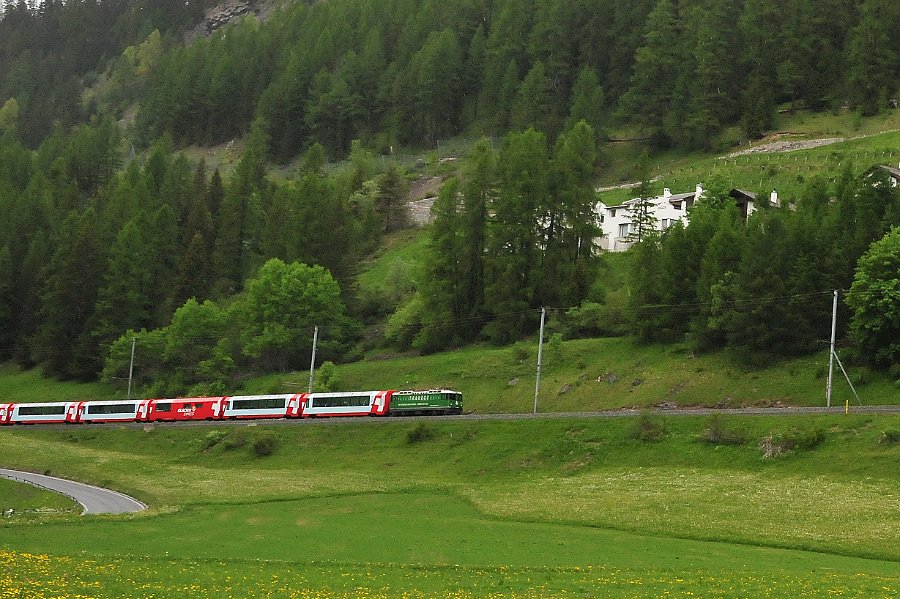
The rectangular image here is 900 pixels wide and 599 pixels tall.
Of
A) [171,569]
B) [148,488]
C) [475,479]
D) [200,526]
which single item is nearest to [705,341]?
[475,479]

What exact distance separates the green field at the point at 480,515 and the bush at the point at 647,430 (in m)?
0.18

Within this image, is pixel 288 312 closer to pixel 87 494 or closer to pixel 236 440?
Answer: pixel 236 440

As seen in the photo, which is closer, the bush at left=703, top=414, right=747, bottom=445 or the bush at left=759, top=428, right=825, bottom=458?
the bush at left=759, top=428, right=825, bottom=458

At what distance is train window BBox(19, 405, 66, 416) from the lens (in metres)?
99.0

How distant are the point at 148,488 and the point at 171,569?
1180 inches

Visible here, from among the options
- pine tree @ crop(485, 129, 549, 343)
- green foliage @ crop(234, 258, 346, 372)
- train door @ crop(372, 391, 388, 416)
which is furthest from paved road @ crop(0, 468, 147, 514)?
pine tree @ crop(485, 129, 549, 343)

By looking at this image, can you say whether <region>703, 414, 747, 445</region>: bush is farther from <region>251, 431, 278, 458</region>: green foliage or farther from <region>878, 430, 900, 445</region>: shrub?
<region>251, 431, 278, 458</region>: green foliage

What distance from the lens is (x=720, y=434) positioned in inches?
2504

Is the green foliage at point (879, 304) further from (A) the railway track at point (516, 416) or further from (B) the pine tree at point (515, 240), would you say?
(B) the pine tree at point (515, 240)

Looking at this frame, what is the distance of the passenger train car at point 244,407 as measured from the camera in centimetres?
8400

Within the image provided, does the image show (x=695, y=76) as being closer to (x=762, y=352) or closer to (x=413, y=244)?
(x=413, y=244)

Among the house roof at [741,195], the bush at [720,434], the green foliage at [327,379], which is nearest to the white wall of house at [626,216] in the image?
the house roof at [741,195]

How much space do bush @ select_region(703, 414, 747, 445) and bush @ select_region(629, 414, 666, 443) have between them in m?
2.79

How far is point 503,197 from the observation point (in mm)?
106438
